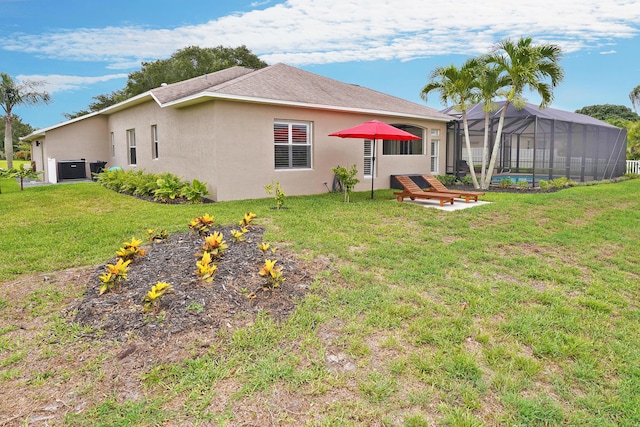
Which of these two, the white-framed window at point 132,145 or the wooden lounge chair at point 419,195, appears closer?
the wooden lounge chair at point 419,195

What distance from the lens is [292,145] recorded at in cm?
1246

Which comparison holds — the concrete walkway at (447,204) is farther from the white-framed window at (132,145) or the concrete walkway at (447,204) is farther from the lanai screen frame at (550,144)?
the white-framed window at (132,145)

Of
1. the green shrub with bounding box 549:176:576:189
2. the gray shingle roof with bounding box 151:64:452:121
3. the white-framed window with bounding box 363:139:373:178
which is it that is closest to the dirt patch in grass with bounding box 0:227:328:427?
the gray shingle roof with bounding box 151:64:452:121

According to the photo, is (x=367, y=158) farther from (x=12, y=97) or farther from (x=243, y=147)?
(x=12, y=97)

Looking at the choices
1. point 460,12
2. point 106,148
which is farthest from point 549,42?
point 106,148

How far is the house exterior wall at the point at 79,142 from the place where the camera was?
18203 millimetres

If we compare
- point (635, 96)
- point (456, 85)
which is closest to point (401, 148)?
point (456, 85)

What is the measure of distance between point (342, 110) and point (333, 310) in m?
9.98

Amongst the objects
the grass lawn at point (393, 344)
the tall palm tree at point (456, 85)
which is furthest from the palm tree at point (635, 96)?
the grass lawn at point (393, 344)

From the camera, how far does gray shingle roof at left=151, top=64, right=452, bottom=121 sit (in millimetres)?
11172

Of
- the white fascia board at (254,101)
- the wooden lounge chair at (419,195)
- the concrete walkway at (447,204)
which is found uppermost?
the white fascia board at (254,101)

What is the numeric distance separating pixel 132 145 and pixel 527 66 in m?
15.2

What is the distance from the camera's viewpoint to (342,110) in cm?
1303

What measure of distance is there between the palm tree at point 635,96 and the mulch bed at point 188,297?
128 ft
